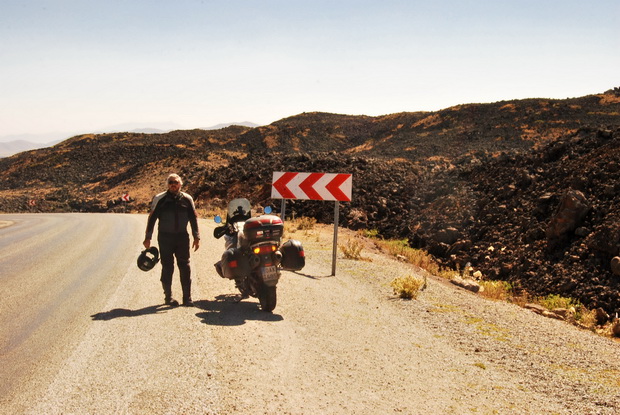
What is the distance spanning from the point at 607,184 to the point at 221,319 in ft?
38.8

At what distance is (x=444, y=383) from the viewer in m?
4.85

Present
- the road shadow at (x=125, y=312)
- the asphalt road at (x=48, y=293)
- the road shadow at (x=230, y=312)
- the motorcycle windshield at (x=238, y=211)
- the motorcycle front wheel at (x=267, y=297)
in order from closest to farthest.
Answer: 1. the asphalt road at (x=48, y=293)
2. the road shadow at (x=230, y=312)
3. the road shadow at (x=125, y=312)
4. the motorcycle front wheel at (x=267, y=297)
5. the motorcycle windshield at (x=238, y=211)

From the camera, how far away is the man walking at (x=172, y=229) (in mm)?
6988

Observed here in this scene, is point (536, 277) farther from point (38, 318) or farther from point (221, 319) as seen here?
point (38, 318)

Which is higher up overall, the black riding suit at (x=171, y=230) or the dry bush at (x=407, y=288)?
the black riding suit at (x=171, y=230)

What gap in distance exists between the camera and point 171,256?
7.21m

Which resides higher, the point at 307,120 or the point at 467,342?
the point at 307,120

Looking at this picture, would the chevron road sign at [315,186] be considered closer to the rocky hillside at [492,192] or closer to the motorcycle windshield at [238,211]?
the motorcycle windshield at [238,211]

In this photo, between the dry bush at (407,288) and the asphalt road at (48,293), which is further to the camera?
the dry bush at (407,288)

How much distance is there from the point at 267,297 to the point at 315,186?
4.04 m

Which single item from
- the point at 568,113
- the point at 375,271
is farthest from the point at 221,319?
the point at 568,113

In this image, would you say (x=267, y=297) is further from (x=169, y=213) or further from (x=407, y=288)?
(x=407, y=288)

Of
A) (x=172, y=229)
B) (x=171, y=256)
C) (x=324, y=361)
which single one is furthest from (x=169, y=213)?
(x=324, y=361)

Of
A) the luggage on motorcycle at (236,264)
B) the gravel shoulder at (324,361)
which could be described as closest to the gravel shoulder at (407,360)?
the gravel shoulder at (324,361)
